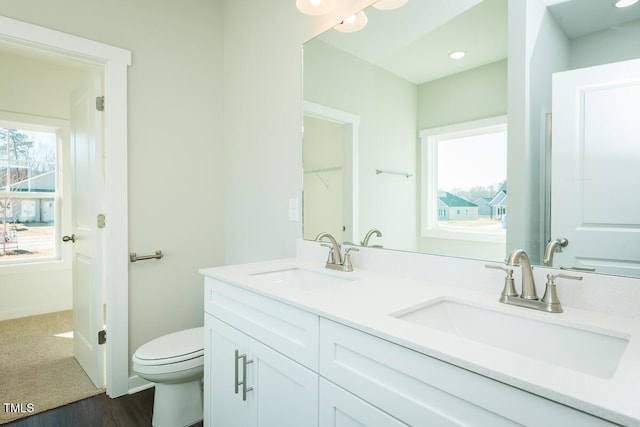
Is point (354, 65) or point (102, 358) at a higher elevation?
point (354, 65)

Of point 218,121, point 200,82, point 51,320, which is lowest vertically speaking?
point 51,320

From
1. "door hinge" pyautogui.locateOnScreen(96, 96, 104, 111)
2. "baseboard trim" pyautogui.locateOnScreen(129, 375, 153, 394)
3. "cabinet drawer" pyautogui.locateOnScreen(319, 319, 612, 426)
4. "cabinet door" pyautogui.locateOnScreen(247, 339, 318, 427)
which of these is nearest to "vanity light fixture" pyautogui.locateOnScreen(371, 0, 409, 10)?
"cabinet drawer" pyautogui.locateOnScreen(319, 319, 612, 426)

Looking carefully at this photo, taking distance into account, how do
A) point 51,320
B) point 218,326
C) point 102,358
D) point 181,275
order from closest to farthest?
point 218,326
point 102,358
point 181,275
point 51,320

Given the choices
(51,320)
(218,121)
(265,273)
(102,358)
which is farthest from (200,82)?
(51,320)

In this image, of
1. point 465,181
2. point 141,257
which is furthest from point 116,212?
point 465,181

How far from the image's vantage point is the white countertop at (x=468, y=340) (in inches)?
21.0

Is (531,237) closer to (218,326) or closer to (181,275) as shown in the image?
(218,326)

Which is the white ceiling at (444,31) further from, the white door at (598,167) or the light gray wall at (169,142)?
the light gray wall at (169,142)

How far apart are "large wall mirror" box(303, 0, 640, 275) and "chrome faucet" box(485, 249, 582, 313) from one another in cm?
10

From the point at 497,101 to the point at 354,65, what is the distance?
776 mm

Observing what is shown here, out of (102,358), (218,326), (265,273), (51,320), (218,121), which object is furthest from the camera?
(51,320)

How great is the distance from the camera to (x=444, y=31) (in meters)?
1.33

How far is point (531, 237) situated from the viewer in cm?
108

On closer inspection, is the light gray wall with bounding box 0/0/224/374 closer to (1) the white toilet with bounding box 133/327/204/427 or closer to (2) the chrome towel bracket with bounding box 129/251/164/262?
(2) the chrome towel bracket with bounding box 129/251/164/262
